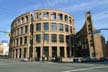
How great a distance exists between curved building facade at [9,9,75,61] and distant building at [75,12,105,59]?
4.75m

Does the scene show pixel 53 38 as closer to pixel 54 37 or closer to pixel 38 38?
pixel 54 37

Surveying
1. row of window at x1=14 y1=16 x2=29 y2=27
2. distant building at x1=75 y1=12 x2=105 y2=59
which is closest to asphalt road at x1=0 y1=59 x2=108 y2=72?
distant building at x1=75 y1=12 x2=105 y2=59

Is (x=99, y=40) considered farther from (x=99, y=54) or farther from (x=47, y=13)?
(x=47, y=13)

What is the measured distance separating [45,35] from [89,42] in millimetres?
17409

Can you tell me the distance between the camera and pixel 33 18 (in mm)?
85812

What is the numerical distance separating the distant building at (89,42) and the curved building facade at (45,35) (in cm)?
475

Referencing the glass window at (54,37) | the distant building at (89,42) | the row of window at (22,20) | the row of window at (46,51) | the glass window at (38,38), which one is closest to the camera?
the distant building at (89,42)

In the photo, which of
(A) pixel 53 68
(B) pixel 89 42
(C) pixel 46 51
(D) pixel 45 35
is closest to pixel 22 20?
(D) pixel 45 35

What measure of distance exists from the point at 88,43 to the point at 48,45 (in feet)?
51.1

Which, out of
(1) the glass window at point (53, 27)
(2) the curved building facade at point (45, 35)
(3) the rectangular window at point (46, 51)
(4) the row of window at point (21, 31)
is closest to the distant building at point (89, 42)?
(2) the curved building facade at point (45, 35)

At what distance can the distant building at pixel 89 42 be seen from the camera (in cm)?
8006

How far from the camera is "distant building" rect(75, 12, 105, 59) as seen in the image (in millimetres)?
80062

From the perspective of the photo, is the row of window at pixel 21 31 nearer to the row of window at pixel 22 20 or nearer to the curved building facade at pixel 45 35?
the curved building facade at pixel 45 35

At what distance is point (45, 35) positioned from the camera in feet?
269
